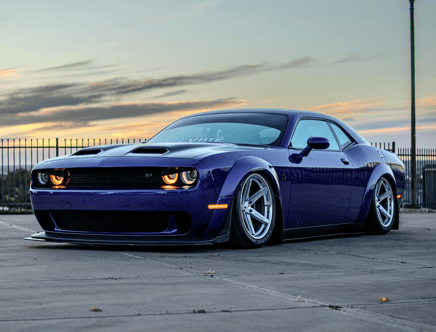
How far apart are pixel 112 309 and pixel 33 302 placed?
0.49 meters

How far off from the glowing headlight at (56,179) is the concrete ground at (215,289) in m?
0.62

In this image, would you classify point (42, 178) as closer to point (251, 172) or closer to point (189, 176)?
point (189, 176)

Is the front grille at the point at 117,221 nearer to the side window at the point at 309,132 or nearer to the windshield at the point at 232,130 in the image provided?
the windshield at the point at 232,130

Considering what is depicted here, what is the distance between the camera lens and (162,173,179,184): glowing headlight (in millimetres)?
6681

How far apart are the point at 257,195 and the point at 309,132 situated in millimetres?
1572

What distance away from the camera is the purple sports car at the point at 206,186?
6.72m

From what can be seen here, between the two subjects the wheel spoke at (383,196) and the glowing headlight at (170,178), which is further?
the wheel spoke at (383,196)

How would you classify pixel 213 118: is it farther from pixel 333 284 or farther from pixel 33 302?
pixel 33 302

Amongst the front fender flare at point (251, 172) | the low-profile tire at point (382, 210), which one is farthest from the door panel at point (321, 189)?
the low-profile tire at point (382, 210)

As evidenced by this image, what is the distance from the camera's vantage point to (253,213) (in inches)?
284

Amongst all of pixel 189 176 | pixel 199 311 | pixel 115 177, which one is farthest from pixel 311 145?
pixel 199 311

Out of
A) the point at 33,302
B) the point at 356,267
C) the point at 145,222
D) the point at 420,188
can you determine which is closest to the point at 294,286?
the point at 356,267

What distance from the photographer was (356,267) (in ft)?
19.1

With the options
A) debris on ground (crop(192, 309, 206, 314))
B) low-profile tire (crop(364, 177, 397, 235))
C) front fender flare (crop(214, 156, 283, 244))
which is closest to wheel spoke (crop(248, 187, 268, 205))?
front fender flare (crop(214, 156, 283, 244))
